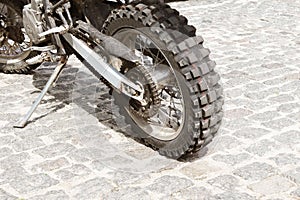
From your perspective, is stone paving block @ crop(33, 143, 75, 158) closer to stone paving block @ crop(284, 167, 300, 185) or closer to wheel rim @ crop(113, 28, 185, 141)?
wheel rim @ crop(113, 28, 185, 141)

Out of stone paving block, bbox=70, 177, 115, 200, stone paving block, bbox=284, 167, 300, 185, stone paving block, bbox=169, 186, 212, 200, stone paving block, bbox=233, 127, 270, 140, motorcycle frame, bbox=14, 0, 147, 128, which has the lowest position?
stone paving block, bbox=284, 167, 300, 185

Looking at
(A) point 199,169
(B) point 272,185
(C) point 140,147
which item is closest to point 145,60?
(C) point 140,147

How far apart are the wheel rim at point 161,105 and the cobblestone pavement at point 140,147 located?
168mm

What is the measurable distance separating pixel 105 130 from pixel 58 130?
355 mm

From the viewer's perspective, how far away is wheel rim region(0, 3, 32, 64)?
5.30m

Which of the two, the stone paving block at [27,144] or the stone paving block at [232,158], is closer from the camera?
the stone paving block at [232,158]

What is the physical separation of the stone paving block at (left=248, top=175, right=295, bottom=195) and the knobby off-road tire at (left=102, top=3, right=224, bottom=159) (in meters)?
0.43

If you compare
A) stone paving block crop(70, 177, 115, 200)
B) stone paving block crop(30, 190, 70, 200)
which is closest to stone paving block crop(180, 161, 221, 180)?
stone paving block crop(70, 177, 115, 200)

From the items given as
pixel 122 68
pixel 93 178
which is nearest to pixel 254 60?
pixel 122 68

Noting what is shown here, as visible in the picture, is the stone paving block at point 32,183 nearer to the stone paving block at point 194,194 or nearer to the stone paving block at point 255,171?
the stone paving block at point 194,194

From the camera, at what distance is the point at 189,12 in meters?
7.90

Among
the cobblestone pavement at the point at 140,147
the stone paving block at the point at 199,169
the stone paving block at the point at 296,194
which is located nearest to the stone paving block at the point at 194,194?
the cobblestone pavement at the point at 140,147

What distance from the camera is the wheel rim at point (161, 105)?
12.1ft

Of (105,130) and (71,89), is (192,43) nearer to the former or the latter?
(105,130)
